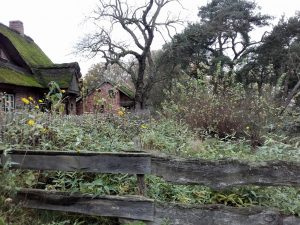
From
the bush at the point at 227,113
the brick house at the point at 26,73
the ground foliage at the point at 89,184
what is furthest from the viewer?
the brick house at the point at 26,73

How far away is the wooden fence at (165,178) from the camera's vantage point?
2.80m

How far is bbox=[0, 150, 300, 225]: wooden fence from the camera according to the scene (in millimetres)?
2803

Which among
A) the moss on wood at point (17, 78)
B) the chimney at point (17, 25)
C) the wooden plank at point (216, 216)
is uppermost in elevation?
the chimney at point (17, 25)

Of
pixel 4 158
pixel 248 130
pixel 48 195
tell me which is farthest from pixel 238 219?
pixel 248 130

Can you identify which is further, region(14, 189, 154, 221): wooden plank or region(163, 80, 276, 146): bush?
region(163, 80, 276, 146): bush

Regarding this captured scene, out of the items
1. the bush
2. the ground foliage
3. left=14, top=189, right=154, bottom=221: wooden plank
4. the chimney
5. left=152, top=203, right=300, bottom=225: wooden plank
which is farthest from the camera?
the chimney

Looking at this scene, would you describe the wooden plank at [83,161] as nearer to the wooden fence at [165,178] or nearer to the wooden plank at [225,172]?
the wooden fence at [165,178]

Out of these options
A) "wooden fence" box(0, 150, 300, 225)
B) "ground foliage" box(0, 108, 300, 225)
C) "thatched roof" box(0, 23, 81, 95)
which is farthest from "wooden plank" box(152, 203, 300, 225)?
"thatched roof" box(0, 23, 81, 95)

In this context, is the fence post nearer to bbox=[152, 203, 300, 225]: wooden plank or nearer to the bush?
bbox=[152, 203, 300, 225]: wooden plank

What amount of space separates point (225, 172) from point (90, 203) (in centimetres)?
132

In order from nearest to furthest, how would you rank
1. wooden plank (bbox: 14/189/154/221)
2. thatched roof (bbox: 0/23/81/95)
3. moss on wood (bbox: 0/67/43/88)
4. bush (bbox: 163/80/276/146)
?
wooden plank (bbox: 14/189/154/221), bush (bbox: 163/80/276/146), moss on wood (bbox: 0/67/43/88), thatched roof (bbox: 0/23/81/95)

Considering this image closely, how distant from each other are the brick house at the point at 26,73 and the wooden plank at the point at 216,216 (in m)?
14.6

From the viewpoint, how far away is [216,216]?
2854 mm

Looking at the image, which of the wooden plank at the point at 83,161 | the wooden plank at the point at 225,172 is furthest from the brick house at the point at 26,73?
the wooden plank at the point at 225,172
